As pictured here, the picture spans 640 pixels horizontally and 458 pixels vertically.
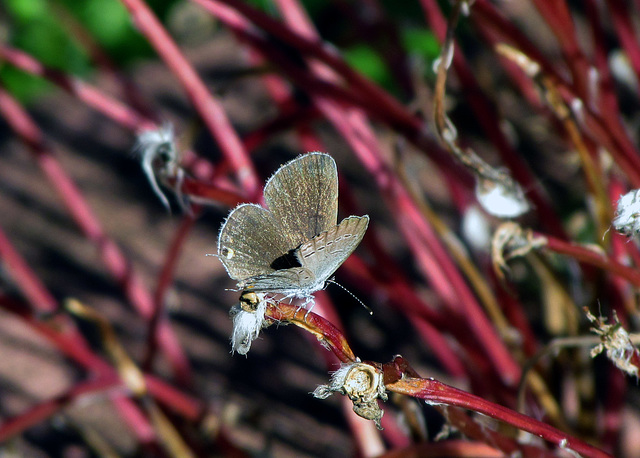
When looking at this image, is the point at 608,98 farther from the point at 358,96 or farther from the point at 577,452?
the point at 577,452

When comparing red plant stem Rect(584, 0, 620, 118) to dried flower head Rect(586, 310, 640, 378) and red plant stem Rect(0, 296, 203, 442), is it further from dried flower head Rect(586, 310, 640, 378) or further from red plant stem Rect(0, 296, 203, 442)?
red plant stem Rect(0, 296, 203, 442)

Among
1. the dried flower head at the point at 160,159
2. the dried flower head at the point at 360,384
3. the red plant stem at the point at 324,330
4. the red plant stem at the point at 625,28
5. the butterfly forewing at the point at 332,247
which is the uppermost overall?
the red plant stem at the point at 625,28

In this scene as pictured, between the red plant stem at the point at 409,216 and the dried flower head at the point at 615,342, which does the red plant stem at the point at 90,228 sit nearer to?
the red plant stem at the point at 409,216

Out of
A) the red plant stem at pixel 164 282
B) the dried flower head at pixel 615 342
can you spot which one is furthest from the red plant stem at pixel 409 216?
the dried flower head at pixel 615 342

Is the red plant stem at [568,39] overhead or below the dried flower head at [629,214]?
overhead

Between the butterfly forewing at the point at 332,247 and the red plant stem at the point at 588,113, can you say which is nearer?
the butterfly forewing at the point at 332,247

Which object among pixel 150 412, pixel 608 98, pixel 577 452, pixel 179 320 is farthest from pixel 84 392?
pixel 608 98

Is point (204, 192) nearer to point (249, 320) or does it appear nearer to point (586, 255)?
point (249, 320)
